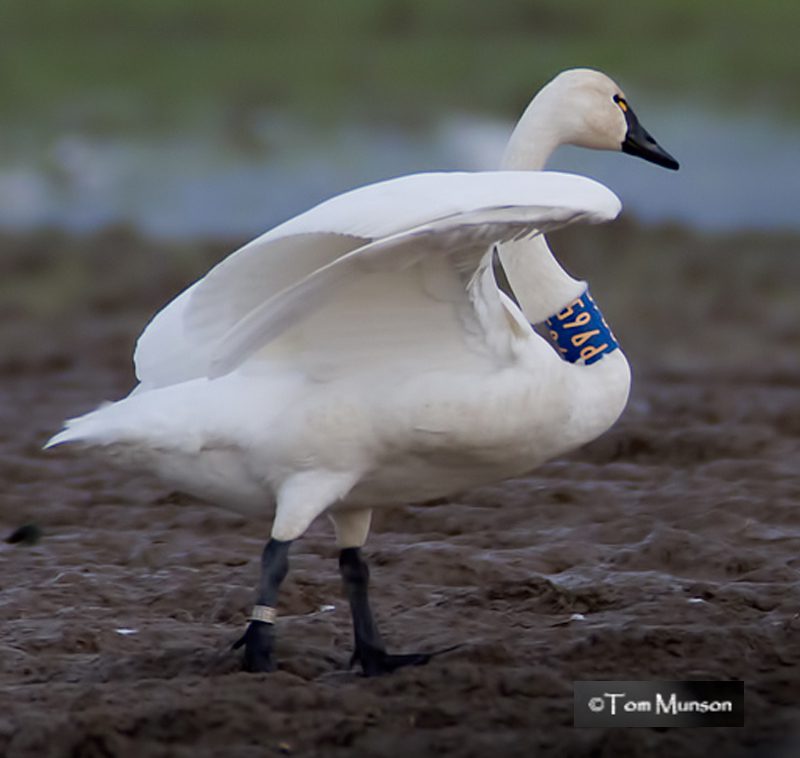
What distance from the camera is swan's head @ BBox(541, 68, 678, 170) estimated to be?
7.16 metres

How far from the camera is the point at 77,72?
67.1 ft

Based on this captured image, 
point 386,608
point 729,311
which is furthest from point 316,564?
point 729,311

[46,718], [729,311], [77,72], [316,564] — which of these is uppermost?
[77,72]

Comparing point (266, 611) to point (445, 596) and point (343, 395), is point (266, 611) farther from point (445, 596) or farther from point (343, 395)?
point (445, 596)

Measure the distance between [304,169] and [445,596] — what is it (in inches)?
422

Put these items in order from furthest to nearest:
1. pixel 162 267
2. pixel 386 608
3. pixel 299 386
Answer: pixel 162 267 → pixel 386 608 → pixel 299 386

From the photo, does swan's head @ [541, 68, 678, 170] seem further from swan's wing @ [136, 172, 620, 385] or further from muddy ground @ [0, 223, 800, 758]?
muddy ground @ [0, 223, 800, 758]

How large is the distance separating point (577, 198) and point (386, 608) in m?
2.06

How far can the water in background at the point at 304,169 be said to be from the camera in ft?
55.9

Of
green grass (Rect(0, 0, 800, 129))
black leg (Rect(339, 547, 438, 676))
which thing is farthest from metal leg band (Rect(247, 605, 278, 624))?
green grass (Rect(0, 0, 800, 129))

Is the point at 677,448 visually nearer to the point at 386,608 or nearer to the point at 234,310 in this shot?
the point at 386,608

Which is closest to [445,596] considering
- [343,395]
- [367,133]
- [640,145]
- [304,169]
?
[343,395]


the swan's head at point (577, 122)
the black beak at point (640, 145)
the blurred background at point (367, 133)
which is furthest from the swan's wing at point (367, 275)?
the blurred background at point (367, 133)

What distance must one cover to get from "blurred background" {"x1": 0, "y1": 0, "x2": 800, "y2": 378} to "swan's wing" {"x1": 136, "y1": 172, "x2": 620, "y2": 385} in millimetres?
6806
